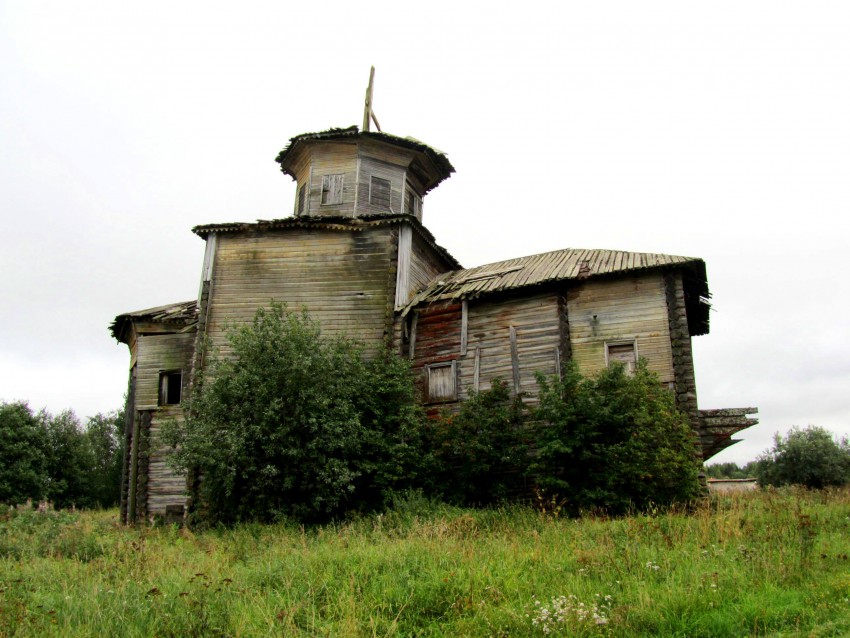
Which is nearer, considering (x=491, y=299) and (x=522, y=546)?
(x=522, y=546)

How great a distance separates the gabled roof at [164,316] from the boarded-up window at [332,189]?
256 inches

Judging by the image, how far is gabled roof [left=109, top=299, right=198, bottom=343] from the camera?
25.0 metres

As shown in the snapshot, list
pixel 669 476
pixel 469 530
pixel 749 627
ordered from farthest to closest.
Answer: pixel 669 476 < pixel 469 530 < pixel 749 627

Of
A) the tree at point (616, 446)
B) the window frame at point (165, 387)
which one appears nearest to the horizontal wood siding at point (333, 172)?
the window frame at point (165, 387)

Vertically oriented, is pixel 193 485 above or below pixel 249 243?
below

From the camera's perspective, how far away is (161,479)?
2386 cm

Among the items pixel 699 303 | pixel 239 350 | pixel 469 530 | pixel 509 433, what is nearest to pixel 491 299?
pixel 509 433

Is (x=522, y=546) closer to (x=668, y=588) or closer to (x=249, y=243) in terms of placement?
(x=668, y=588)

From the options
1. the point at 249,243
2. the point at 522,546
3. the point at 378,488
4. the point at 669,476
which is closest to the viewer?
the point at 522,546

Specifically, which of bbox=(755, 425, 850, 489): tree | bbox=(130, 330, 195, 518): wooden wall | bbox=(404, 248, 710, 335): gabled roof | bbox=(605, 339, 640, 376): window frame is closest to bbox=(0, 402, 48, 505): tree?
bbox=(130, 330, 195, 518): wooden wall

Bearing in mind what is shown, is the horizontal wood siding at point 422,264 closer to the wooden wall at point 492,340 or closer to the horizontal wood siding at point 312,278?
the horizontal wood siding at point 312,278

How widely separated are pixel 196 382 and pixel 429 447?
7468 mm

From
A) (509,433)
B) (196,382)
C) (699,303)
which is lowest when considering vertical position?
(509,433)

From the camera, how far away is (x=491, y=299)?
21062 millimetres
